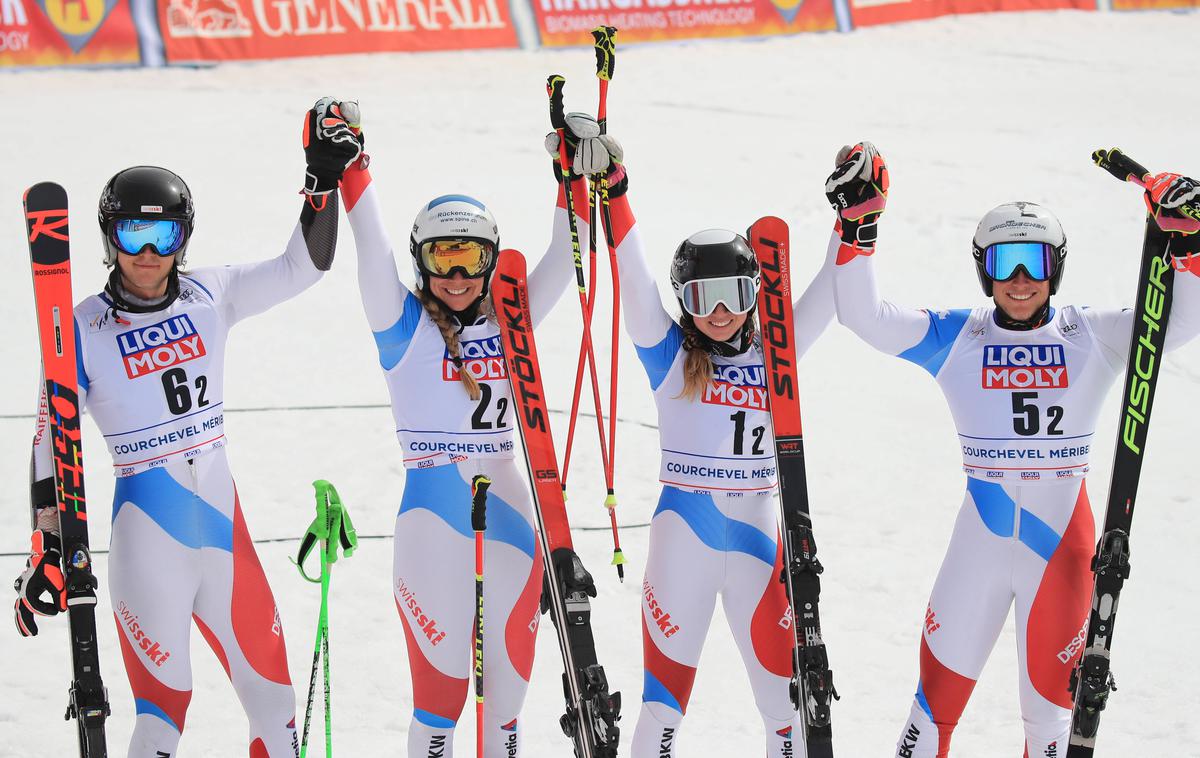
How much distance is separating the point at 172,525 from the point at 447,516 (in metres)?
0.85

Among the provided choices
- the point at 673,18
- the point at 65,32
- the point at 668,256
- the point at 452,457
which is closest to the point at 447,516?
the point at 452,457

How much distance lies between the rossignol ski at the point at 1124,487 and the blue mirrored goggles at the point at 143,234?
300 cm

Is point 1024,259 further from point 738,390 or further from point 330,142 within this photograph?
point 330,142

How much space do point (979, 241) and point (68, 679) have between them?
163 inches

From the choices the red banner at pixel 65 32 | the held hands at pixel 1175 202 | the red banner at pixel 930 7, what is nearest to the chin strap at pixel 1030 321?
the held hands at pixel 1175 202

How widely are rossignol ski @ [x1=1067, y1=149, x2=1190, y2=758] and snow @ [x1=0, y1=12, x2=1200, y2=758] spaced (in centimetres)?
125

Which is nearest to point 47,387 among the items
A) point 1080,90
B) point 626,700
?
point 626,700

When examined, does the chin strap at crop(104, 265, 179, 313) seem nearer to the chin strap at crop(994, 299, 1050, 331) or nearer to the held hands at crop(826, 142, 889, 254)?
the held hands at crop(826, 142, 889, 254)

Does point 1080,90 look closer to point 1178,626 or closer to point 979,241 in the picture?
point 1178,626

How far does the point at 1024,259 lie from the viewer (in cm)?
413

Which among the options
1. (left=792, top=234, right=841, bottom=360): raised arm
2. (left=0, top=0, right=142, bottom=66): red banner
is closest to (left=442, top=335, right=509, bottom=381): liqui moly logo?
(left=792, top=234, right=841, bottom=360): raised arm

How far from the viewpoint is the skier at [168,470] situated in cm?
393

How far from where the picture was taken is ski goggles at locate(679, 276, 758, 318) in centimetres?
412

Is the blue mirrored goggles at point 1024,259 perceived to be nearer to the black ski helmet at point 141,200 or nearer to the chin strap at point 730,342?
the chin strap at point 730,342
